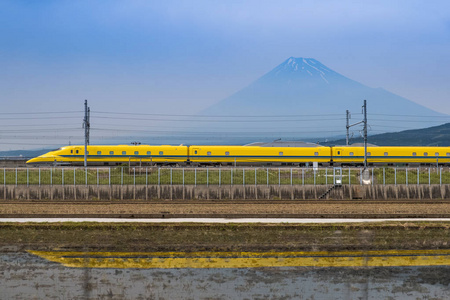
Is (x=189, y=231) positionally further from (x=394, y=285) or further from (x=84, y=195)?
(x=84, y=195)

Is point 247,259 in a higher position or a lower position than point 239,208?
higher

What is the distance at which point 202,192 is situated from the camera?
42.6 m

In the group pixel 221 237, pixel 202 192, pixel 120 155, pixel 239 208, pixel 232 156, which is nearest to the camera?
pixel 221 237

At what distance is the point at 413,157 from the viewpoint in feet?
262

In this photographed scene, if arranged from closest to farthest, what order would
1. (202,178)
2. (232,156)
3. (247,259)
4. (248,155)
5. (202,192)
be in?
(247,259) → (202,192) → (202,178) → (232,156) → (248,155)

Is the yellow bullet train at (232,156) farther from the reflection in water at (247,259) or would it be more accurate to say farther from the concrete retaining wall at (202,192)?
the reflection in water at (247,259)

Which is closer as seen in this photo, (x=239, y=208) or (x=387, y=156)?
(x=239, y=208)

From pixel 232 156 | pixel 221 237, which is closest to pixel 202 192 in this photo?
pixel 221 237

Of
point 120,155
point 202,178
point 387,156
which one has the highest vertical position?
point 120,155

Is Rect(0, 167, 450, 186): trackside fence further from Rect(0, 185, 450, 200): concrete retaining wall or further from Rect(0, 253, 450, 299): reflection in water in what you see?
Rect(0, 253, 450, 299): reflection in water

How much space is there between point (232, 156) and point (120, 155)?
16029 mm

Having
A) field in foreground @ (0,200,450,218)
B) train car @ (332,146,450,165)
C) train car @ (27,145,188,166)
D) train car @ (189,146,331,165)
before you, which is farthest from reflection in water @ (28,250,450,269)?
train car @ (332,146,450,165)

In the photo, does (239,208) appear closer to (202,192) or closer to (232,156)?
(202,192)

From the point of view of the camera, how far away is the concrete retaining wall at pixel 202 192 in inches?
→ 1673
